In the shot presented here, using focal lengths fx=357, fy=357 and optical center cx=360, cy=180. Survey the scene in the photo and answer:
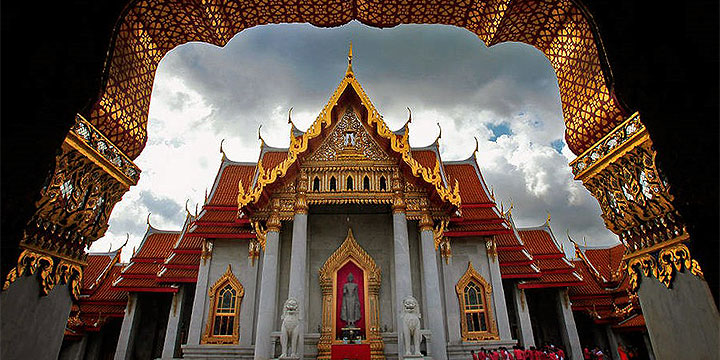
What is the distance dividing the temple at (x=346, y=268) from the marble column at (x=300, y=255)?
35 millimetres

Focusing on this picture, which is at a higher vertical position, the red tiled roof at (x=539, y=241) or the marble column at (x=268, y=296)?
the red tiled roof at (x=539, y=241)

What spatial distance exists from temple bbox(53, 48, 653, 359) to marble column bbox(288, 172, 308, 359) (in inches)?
1.4

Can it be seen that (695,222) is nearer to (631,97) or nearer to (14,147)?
(631,97)

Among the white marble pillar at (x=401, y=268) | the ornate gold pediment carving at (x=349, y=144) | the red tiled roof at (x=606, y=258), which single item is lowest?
the white marble pillar at (x=401, y=268)

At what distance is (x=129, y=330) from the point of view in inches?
546

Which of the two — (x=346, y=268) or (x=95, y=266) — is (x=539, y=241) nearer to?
(x=346, y=268)

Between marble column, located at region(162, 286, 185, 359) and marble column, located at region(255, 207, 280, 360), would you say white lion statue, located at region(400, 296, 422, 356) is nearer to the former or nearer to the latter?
marble column, located at region(255, 207, 280, 360)

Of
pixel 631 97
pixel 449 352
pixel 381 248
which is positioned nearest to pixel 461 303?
pixel 449 352

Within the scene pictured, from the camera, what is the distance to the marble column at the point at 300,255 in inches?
343

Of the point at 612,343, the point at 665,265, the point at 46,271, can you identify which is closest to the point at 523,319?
the point at 612,343

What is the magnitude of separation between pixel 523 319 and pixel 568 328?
3005mm

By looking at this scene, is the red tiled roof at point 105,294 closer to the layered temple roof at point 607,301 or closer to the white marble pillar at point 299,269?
the white marble pillar at point 299,269

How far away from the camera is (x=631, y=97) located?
3.17 metres

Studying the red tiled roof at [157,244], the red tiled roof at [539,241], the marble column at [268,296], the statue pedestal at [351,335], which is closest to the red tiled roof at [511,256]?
the red tiled roof at [539,241]
